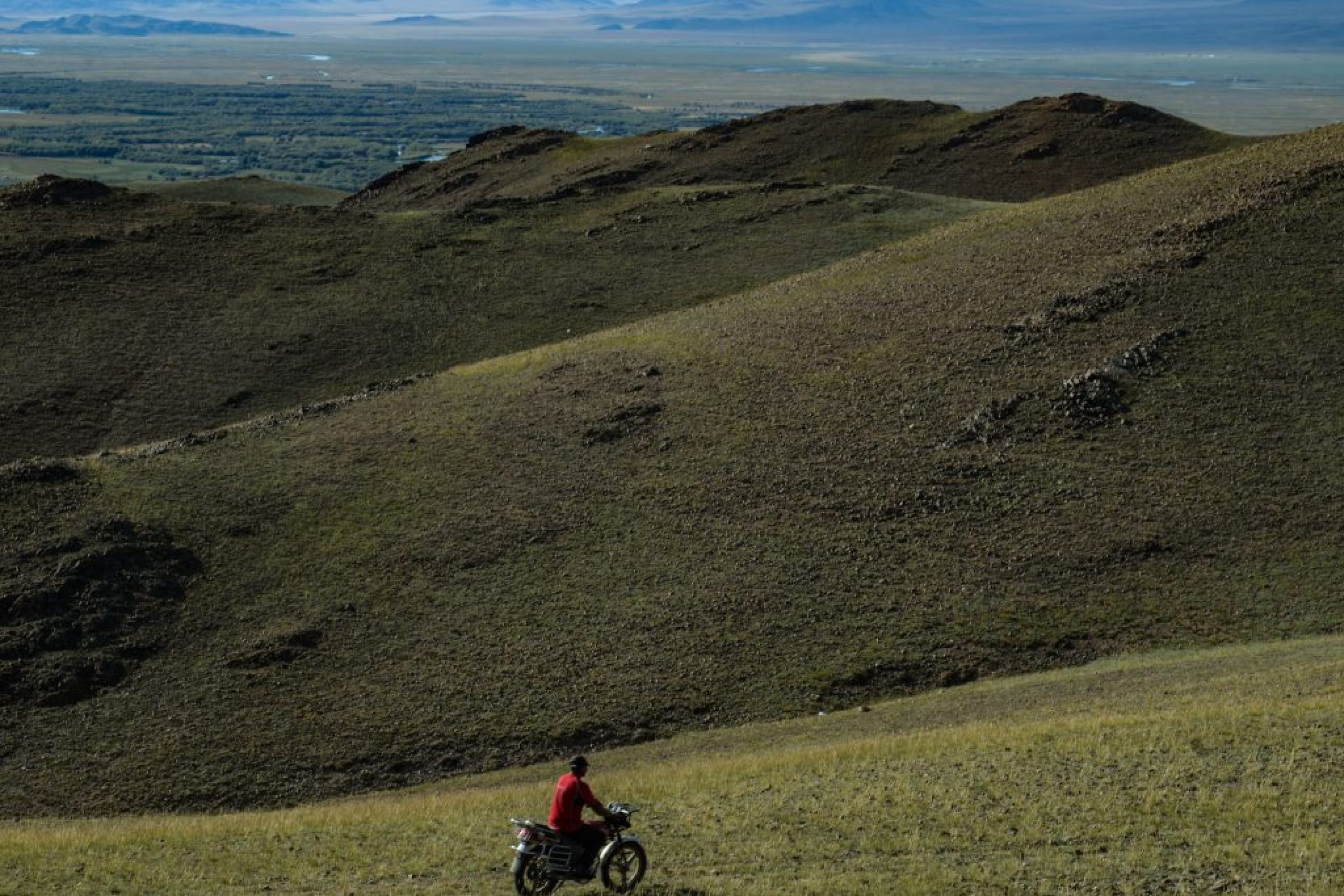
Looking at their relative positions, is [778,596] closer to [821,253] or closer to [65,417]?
[65,417]

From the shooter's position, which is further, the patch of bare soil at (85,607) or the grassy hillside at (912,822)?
the patch of bare soil at (85,607)

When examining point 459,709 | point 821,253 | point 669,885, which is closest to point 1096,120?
point 821,253

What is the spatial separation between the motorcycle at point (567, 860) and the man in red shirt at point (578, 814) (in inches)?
3.3

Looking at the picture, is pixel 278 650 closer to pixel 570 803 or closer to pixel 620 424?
pixel 620 424

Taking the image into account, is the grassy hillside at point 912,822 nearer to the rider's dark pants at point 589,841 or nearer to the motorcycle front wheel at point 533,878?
the motorcycle front wheel at point 533,878

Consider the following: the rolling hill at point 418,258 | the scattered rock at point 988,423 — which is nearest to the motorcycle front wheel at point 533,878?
the scattered rock at point 988,423

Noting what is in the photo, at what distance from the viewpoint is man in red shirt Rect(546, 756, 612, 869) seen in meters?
20.2

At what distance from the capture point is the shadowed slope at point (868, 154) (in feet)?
381

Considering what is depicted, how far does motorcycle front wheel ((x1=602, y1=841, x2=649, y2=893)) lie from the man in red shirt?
300mm

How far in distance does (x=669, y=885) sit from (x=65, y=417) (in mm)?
55822

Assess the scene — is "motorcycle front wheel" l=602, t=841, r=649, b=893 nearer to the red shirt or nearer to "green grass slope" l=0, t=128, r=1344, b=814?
the red shirt

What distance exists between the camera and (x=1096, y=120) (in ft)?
403

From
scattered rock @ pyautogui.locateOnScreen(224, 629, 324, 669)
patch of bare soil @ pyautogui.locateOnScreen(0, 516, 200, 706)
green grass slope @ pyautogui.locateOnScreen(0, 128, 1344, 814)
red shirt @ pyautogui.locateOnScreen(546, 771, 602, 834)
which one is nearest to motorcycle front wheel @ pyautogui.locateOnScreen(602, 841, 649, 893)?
red shirt @ pyautogui.locateOnScreen(546, 771, 602, 834)

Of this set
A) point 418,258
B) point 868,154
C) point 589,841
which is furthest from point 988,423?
point 868,154
